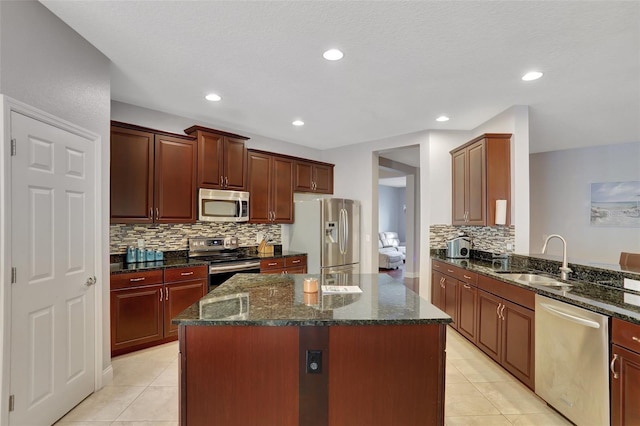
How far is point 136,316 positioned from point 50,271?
129cm

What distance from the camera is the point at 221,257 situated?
4086 millimetres

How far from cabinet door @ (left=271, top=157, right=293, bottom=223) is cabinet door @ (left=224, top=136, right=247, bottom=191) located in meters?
0.55

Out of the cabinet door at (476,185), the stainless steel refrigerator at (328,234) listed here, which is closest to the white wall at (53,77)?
the stainless steel refrigerator at (328,234)

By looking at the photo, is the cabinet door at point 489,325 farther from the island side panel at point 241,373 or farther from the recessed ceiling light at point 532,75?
the island side panel at point 241,373

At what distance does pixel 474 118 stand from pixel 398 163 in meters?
3.12

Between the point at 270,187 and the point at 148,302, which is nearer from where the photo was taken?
the point at 148,302

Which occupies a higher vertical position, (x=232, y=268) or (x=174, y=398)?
(x=232, y=268)

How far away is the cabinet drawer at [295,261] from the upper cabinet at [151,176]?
1445mm

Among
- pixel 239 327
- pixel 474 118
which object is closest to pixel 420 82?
pixel 474 118

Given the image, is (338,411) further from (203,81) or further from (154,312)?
(203,81)

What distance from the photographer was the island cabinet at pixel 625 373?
169 cm

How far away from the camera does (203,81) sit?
298cm

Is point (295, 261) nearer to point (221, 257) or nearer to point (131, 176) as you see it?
point (221, 257)

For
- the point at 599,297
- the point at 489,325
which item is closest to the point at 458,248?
the point at 489,325
